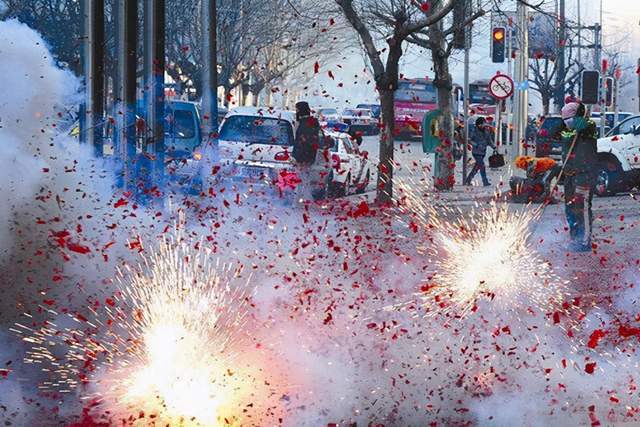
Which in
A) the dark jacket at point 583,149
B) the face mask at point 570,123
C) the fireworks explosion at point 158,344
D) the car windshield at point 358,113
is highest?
the car windshield at point 358,113

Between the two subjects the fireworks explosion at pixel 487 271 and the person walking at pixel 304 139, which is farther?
the person walking at pixel 304 139

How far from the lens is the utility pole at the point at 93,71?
568 inches

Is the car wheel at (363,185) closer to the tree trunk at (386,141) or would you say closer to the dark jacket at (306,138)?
the tree trunk at (386,141)

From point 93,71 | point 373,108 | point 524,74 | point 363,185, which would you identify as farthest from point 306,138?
point 373,108

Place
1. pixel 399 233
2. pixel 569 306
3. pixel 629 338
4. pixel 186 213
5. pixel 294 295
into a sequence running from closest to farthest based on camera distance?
pixel 629 338 < pixel 294 295 < pixel 569 306 < pixel 186 213 < pixel 399 233

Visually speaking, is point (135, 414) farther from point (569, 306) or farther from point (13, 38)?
point (569, 306)

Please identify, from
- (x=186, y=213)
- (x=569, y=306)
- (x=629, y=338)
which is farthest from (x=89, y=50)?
(x=629, y=338)

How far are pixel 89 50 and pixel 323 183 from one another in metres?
5.92

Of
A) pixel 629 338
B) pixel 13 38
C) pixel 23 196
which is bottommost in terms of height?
pixel 629 338

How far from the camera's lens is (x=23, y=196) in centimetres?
884

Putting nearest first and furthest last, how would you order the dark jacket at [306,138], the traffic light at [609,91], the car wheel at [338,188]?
the dark jacket at [306,138], the car wheel at [338,188], the traffic light at [609,91]

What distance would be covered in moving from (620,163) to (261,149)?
784 centimetres

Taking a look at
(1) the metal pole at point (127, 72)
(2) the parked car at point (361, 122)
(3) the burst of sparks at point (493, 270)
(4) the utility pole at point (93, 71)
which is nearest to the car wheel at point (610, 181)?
(3) the burst of sparks at point (493, 270)

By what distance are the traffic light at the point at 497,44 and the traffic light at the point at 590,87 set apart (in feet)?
9.29
